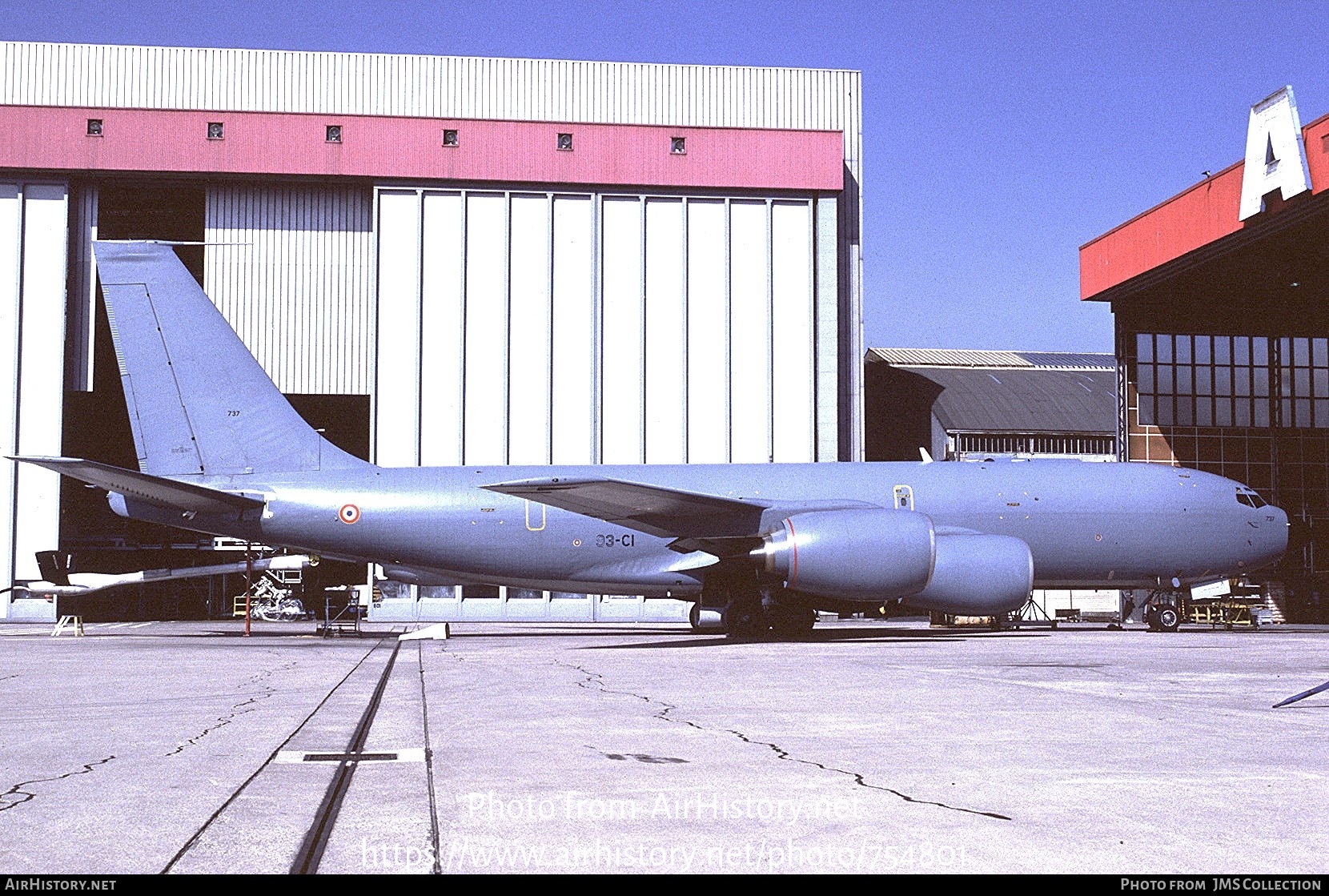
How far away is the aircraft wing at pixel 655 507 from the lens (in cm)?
2588

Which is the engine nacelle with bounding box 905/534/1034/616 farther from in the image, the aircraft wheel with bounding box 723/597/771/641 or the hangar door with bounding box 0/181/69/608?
the hangar door with bounding box 0/181/69/608

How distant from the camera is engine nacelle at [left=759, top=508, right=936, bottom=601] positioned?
25453 mm

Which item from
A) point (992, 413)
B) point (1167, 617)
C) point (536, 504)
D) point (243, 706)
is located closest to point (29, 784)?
point (243, 706)

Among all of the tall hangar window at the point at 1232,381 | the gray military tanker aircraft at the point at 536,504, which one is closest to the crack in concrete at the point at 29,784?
the gray military tanker aircraft at the point at 536,504

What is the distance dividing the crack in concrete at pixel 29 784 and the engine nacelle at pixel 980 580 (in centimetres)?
1951

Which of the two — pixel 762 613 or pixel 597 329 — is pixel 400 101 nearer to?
pixel 597 329

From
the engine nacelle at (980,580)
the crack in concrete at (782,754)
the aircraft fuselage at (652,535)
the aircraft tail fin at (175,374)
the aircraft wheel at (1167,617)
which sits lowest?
the aircraft wheel at (1167,617)

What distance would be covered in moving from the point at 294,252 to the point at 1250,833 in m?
46.9

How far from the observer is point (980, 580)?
86.8ft

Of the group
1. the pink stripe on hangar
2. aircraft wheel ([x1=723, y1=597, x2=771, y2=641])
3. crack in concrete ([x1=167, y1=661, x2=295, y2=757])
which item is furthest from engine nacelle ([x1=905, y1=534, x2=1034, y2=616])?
the pink stripe on hangar

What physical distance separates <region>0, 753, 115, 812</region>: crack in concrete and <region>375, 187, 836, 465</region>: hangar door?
37522mm

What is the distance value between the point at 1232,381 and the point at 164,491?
3944cm

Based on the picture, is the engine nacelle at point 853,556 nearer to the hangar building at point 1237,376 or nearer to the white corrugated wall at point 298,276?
the hangar building at point 1237,376

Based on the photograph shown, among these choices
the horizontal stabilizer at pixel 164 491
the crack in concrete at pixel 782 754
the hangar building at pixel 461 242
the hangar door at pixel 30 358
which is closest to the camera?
the crack in concrete at pixel 782 754
